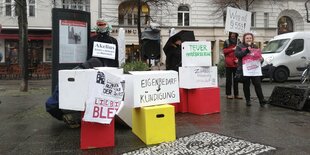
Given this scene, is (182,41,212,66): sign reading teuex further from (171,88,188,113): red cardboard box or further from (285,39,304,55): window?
(285,39,304,55): window

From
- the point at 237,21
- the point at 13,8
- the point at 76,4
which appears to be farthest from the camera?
the point at 76,4

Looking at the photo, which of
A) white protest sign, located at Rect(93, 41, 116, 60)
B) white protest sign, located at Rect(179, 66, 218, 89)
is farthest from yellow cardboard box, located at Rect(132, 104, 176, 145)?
white protest sign, located at Rect(179, 66, 218, 89)

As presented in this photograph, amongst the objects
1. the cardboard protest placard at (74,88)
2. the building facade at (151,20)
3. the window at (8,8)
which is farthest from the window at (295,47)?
the window at (8,8)

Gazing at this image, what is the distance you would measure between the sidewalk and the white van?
1079 cm

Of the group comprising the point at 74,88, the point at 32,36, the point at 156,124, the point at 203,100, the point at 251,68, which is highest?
the point at 32,36

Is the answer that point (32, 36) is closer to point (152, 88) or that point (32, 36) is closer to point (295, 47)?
point (295, 47)

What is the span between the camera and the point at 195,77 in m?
8.90

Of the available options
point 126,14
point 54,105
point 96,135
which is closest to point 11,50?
point 126,14

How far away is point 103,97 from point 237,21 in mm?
7775

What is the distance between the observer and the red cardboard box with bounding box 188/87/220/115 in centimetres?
893

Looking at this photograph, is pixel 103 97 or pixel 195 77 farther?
pixel 195 77

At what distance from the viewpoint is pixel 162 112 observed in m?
6.26

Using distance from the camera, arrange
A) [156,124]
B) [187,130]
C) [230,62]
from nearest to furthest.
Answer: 1. [156,124]
2. [187,130]
3. [230,62]

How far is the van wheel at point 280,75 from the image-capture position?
66.9 ft
